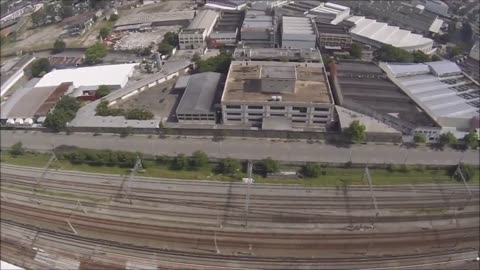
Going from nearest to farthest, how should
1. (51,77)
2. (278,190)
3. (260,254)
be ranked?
1. (260,254)
2. (278,190)
3. (51,77)

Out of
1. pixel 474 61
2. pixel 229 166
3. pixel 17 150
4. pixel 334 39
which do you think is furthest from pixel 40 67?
pixel 474 61

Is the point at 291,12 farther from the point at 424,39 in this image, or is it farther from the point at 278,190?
the point at 278,190

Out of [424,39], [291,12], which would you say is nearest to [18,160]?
[291,12]

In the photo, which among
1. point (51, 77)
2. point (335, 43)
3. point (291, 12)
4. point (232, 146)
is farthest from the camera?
point (291, 12)

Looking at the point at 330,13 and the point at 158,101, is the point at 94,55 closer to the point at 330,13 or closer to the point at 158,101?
the point at 158,101

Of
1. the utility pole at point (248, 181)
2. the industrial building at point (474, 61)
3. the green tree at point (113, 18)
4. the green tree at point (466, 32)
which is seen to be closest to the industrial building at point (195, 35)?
the green tree at point (113, 18)

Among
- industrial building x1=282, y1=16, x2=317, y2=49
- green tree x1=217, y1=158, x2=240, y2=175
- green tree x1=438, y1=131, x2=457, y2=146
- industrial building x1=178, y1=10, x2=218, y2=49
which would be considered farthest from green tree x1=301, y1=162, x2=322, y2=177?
industrial building x1=178, y1=10, x2=218, y2=49

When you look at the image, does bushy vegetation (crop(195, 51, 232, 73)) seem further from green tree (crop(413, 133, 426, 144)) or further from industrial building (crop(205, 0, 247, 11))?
industrial building (crop(205, 0, 247, 11))

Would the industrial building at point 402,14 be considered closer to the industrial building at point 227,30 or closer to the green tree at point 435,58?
the green tree at point 435,58
